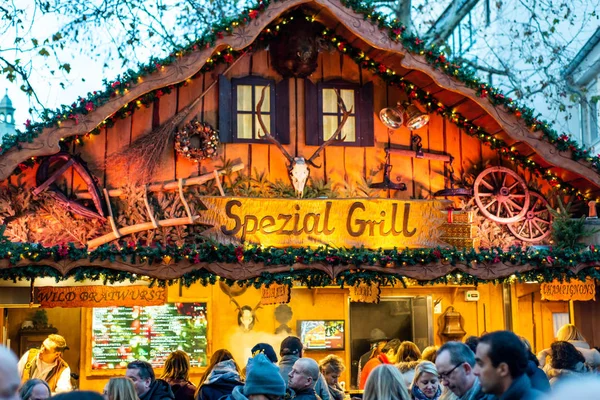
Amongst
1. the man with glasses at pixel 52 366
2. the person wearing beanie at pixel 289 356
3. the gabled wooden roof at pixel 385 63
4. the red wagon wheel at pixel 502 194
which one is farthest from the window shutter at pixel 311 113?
the man with glasses at pixel 52 366

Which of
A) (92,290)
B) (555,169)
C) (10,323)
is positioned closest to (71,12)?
(10,323)

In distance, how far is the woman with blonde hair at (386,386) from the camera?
7301mm

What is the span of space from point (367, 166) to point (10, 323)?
6.25 m

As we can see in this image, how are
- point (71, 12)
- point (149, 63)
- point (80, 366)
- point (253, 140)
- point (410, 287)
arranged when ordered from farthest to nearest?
point (71, 12), point (410, 287), point (80, 366), point (253, 140), point (149, 63)

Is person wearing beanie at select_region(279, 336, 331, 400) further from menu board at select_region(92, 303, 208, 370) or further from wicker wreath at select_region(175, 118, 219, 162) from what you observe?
menu board at select_region(92, 303, 208, 370)

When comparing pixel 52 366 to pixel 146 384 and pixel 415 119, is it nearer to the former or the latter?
pixel 146 384

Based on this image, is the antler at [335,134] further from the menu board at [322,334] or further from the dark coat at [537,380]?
the dark coat at [537,380]

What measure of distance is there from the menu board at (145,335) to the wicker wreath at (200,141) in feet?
10.0

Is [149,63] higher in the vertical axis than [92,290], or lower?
higher

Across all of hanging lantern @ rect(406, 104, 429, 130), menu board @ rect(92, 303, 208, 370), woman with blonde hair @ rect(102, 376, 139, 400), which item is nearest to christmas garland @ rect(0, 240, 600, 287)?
hanging lantern @ rect(406, 104, 429, 130)

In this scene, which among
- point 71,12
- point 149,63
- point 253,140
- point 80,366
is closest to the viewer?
point 149,63

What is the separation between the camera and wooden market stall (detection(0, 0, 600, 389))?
38.5ft

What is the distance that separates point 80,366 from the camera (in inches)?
556

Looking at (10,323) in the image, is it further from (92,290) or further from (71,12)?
(71,12)
